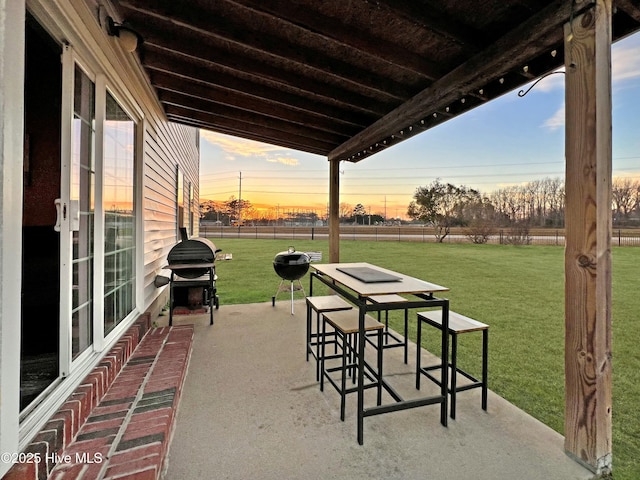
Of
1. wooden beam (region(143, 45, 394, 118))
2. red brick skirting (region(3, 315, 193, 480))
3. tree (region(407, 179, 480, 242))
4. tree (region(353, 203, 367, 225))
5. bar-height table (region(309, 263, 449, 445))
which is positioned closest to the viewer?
red brick skirting (region(3, 315, 193, 480))

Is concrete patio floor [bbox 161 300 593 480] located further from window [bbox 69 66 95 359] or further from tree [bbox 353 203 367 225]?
tree [bbox 353 203 367 225]

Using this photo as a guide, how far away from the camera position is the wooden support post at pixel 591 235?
1.63 m

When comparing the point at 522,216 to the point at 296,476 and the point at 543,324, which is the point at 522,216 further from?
the point at 296,476

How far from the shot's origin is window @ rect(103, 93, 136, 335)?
2410mm

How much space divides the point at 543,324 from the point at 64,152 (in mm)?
5628

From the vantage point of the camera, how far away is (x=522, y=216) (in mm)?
19797

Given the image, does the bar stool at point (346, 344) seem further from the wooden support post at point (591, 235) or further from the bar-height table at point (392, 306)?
the wooden support post at point (591, 235)

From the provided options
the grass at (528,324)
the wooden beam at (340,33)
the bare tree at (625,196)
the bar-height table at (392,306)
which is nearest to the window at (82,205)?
the wooden beam at (340,33)

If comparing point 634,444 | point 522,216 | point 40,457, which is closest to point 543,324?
point 634,444

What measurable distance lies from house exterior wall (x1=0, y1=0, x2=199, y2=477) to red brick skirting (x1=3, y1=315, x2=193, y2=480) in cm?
8

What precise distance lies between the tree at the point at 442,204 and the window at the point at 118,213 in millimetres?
20285

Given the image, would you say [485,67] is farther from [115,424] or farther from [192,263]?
[192,263]

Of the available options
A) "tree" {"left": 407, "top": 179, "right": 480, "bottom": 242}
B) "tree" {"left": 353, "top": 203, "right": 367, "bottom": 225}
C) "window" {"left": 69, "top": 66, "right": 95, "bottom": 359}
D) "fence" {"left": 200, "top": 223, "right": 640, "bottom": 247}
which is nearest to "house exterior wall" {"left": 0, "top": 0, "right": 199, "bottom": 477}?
"window" {"left": 69, "top": 66, "right": 95, "bottom": 359}

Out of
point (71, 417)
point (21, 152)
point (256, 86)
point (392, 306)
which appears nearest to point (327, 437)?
point (392, 306)
